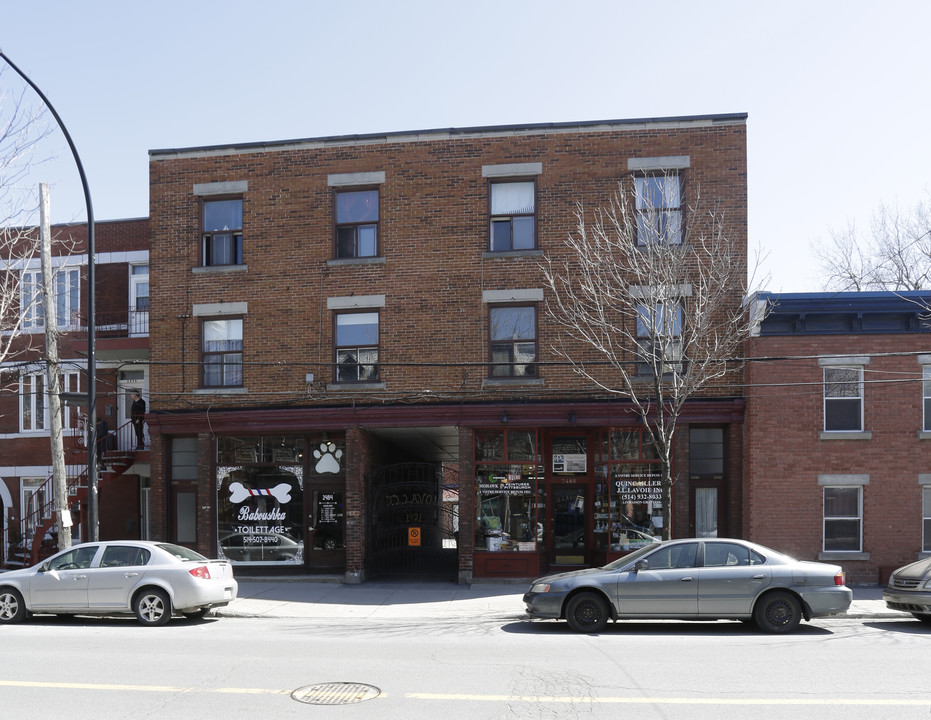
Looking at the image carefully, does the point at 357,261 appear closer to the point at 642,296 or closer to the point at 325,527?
the point at 325,527

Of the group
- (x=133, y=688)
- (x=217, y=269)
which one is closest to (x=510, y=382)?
(x=217, y=269)

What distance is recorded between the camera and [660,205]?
58.3 feet

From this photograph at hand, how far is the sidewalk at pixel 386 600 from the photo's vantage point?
14.4 m

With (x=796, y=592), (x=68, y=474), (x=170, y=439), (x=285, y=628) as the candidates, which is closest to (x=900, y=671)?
(x=796, y=592)

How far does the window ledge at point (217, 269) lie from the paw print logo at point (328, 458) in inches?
177

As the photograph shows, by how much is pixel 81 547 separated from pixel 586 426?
33.1 ft

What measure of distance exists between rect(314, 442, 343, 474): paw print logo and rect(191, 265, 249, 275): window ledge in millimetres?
4508

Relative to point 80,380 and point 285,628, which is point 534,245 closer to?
point 285,628

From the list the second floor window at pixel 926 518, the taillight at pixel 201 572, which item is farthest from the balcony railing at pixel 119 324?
the second floor window at pixel 926 518

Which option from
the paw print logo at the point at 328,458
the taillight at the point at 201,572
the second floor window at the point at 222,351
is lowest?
the taillight at the point at 201,572

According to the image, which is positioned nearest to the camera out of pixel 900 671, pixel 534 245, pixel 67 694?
pixel 67 694

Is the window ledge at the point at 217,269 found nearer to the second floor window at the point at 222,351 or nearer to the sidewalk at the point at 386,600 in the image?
the second floor window at the point at 222,351

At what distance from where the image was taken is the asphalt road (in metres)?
7.55

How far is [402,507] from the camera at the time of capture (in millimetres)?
19641
